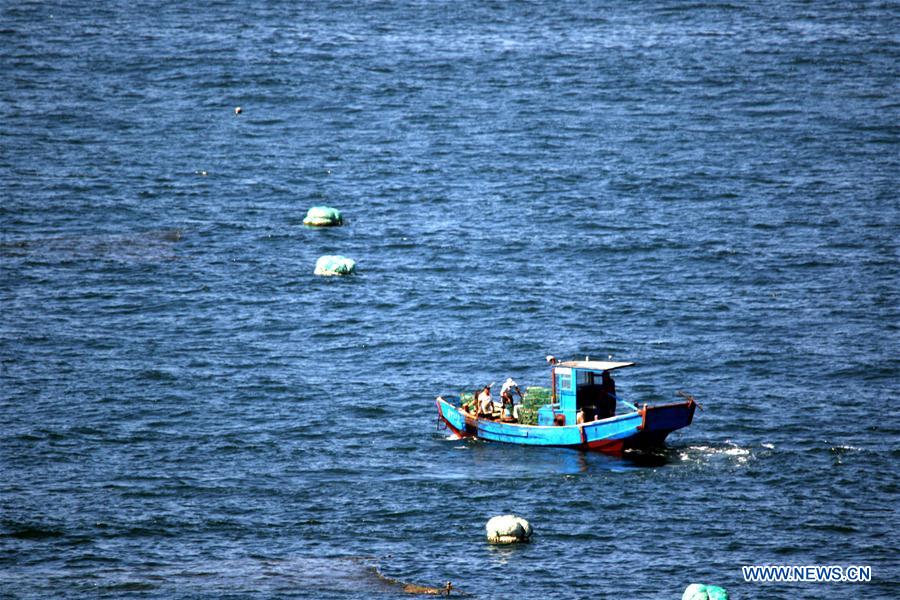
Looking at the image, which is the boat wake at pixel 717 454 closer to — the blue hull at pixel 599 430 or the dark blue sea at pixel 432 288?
the dark blue sea at pixel 432 288

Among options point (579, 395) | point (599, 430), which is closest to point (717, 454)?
point (599, 430)

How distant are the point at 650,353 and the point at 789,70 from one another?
226 feet

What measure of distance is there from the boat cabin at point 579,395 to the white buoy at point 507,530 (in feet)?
33.5

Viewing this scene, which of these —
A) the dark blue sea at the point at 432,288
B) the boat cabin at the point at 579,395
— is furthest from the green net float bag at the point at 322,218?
the boat cabin at the point at 579,395

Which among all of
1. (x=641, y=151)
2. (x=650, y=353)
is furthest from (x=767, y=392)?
(x=641, y=151)

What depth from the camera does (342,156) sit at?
119625 mm

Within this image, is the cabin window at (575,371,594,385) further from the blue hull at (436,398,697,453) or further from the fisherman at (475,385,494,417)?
the fisherman at (475,385,494,417)

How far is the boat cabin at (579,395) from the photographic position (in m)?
61.9

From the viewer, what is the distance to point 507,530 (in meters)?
52.3

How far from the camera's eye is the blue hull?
197 feet

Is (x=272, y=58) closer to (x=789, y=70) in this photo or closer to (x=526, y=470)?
(x=789, y=70)

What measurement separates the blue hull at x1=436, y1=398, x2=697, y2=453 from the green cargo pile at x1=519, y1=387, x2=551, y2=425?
2.93 ft

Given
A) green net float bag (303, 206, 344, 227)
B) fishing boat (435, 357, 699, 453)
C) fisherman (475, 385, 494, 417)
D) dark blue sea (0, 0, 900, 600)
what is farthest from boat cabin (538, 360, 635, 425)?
green net float bag (303, 206, 344, 227)

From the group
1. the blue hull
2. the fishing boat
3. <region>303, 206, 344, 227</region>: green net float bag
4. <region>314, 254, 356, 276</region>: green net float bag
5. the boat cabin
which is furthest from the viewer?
<region>303, 206, 344, 227</region>: green net float bag
